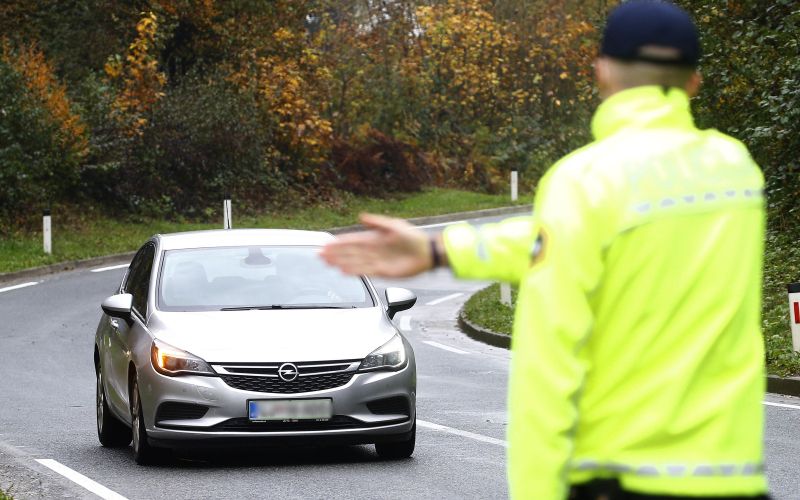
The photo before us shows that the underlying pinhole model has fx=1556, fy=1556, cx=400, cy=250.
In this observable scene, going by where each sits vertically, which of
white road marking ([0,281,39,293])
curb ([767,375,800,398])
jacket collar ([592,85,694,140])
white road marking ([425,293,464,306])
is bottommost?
white road marking ([425,293,464,306])

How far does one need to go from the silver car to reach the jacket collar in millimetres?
6513

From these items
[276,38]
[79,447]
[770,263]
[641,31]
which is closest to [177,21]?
[276,38]

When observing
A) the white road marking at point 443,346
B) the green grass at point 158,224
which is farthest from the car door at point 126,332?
the green grass at point 158,224

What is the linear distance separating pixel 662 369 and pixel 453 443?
7.93 meters

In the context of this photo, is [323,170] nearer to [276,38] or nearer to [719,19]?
[276,38]

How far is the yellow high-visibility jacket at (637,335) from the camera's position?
275cm

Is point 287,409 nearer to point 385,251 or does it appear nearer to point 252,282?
point 252,282

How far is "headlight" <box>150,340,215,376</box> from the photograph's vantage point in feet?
30.8

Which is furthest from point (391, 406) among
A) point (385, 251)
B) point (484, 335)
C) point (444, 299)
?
point (444, 299)

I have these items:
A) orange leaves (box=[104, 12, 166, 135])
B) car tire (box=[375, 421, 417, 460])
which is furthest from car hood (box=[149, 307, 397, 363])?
orange leaves (box=[104, 12, 166, 135])

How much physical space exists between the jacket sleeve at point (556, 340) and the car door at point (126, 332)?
24.4 feet

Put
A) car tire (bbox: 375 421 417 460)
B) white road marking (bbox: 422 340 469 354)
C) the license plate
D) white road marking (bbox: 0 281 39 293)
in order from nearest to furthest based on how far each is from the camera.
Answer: the license plate
car tire (bbox: 375 421 417 460)
white road marking (bbox: 422 340 469 354)
white road marking (bbox: 0 281 39 293)

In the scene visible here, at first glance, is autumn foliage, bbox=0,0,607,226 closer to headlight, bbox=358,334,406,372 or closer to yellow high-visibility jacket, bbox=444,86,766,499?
headlight, bbox=358,334,406,372

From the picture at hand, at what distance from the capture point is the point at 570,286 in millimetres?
2742
